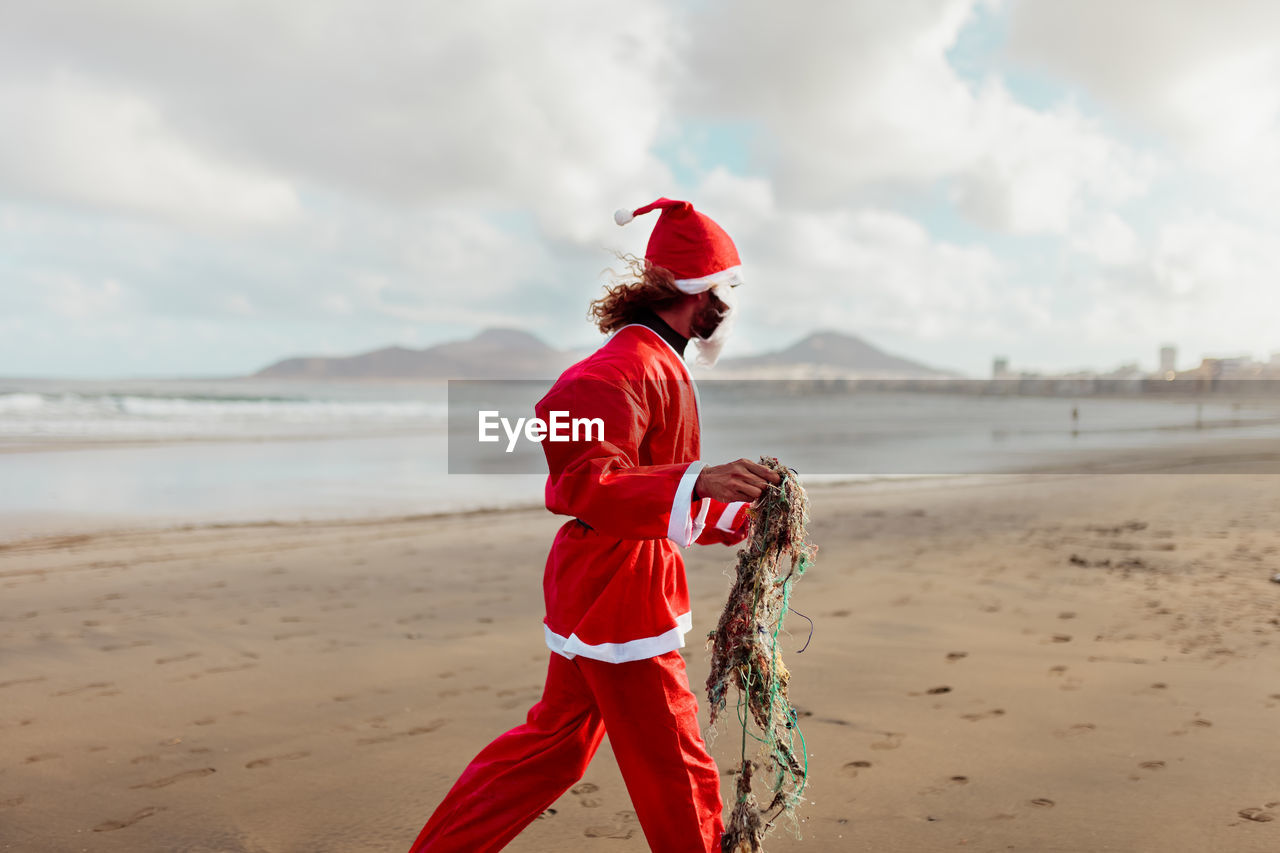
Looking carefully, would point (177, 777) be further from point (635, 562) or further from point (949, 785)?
point (949, 785)

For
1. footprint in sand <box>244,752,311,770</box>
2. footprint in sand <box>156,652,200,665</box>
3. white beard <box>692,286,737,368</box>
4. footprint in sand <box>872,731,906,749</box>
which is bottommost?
footprint in sand <box>244,752,311,770</box>

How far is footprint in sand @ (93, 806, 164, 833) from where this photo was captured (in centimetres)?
300

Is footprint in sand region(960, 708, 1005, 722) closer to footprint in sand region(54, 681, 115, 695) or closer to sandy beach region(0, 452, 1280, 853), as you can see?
sandy beach region(0, 452, 1280, 853)

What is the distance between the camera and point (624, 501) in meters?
1.76

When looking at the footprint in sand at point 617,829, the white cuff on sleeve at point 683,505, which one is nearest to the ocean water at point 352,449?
the footprint in sand at point 617,829

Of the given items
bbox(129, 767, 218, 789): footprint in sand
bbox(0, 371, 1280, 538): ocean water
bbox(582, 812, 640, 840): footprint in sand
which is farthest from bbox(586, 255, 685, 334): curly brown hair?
bbox(0, 371, 1280, 538): ocean water

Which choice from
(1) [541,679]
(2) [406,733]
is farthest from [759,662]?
(1) [541,679]

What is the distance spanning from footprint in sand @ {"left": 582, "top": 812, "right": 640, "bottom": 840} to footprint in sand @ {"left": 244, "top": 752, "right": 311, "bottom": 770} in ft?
4.59

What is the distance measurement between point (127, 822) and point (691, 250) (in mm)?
2802

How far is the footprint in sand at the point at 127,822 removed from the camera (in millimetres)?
2996

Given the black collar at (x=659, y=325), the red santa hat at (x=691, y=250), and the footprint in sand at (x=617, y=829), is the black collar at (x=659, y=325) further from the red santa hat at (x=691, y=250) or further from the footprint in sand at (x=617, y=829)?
the footprint in sand at (x=617, y=829)

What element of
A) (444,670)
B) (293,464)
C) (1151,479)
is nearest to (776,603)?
(444,670)

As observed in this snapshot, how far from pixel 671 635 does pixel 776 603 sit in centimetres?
27

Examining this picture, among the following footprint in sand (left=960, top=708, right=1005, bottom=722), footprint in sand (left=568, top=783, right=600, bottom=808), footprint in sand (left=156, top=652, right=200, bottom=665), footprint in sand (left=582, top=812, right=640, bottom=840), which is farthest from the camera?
footprint in sand (left=156, top=652, right=200, bottom=665)
